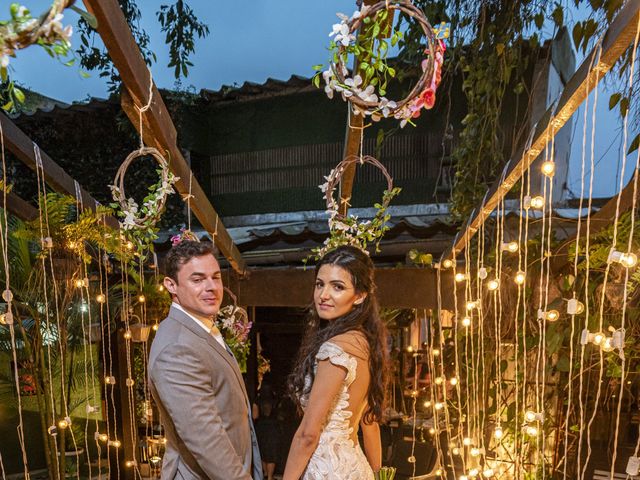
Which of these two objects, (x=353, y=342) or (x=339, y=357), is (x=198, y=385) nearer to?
(x=339, y=357)

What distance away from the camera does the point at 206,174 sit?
5.70 metres

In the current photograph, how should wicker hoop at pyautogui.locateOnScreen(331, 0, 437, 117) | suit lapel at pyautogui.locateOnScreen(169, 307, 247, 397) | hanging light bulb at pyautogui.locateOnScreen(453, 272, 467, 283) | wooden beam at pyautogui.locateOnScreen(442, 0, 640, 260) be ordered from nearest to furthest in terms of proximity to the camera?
1. wooden beam at pyautogui.locateOnScreen(442, 0, 640, 260)
2. wicker hoop at pyautogui.locateOnScreen(331, 0, 437, 117)
3. suit lapel at pyautogui.locateOnScreen(169, 307, 247, 397)
4. hanging light bulb at pyautogui.locateOnScreen(453, 272, 467, 283)

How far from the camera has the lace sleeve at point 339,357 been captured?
2018 mm

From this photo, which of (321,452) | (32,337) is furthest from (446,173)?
(32,337)

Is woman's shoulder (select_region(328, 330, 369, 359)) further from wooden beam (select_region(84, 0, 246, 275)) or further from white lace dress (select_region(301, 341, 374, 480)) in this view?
wooden beam (select_region(84, 0, 246, 275))

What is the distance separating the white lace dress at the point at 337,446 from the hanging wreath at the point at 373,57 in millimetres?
1042

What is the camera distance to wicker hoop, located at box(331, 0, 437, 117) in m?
1.54

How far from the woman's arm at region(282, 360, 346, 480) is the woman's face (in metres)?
0.26

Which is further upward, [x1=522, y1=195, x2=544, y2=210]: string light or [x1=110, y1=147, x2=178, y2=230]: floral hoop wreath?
[x1=110, y1=147, x2=178, y2=230]: floral hoop wreath

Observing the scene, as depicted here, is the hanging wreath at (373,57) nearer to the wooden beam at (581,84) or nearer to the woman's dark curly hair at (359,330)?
the wooden beam at (581,84)

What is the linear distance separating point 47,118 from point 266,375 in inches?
161

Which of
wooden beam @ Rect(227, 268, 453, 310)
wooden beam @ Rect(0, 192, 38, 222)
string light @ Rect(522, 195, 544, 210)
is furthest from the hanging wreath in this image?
wooden beam @ Rect(0, 192, 38, 222)

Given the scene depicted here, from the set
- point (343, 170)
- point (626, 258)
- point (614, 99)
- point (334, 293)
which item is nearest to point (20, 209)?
point (343, 170)

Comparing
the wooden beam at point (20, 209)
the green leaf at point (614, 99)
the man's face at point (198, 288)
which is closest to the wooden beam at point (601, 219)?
the green leaf at point (614, 99)
